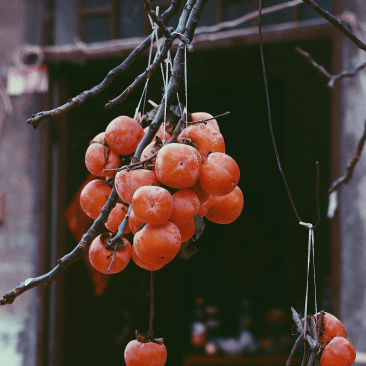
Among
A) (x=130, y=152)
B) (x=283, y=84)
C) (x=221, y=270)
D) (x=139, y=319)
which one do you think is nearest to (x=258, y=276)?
(x=221, y=270)

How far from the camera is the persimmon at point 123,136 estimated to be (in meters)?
1.20

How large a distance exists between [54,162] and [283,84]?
2.41 m

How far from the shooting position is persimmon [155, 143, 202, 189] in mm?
954

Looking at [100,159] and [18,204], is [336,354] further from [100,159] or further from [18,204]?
[18,204]

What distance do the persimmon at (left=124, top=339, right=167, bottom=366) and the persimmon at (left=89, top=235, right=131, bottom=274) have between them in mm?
159

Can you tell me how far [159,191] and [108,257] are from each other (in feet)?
0.64

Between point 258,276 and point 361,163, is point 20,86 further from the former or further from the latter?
point 258,276

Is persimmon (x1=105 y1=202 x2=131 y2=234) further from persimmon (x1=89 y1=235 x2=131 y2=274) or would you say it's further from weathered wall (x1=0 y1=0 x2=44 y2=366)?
weathered wall (x1=0 y1=0 x2=44 y2=366)

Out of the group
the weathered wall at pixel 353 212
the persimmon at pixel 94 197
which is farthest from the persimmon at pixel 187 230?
the weathered wall at pixel 353 212

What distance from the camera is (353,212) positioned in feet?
10.8

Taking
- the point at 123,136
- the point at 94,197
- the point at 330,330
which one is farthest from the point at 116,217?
the point at 330,330

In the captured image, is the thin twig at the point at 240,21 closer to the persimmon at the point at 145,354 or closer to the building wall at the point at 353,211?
the building wall at the point at 353,211

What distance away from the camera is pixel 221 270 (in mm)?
6074

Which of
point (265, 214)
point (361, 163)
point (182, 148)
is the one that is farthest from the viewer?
point (265, 214)
